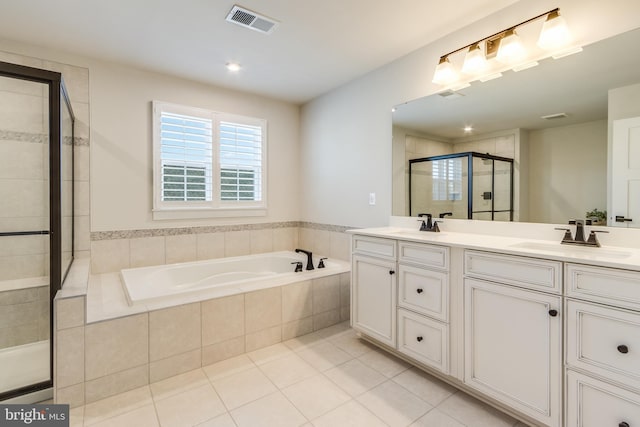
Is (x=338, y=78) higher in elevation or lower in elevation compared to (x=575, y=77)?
higher

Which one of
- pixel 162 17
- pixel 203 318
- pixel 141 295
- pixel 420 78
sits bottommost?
pixel 203 318

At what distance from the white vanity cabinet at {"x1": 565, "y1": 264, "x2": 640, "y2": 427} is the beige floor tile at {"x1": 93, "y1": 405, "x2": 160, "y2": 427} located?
2023 mm

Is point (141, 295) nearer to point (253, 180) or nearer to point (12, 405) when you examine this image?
point (12, 405)

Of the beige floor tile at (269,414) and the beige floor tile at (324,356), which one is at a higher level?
the beige floor tile at (324,356)

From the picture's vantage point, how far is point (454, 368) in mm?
1821

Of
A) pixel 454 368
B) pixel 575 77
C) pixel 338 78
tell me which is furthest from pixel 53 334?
pixel 575 77

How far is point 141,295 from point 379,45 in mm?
2589

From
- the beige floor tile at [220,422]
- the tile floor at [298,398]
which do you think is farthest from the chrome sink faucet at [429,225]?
the beige floor tile at [220,422]

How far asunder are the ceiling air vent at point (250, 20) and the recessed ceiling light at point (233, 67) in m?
0.65

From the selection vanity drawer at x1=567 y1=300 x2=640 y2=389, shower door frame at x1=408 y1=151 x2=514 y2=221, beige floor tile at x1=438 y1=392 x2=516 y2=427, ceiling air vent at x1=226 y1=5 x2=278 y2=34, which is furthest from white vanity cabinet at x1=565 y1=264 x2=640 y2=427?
ceiling air vent at x1=226 y1=5 x2=278 y2=34

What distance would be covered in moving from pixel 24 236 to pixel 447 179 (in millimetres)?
3083

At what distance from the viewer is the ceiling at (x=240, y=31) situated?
2000 mm

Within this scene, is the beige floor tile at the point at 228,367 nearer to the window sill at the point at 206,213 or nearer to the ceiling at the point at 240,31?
the window sill at the point at 206,213

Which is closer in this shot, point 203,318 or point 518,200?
point 518,200
